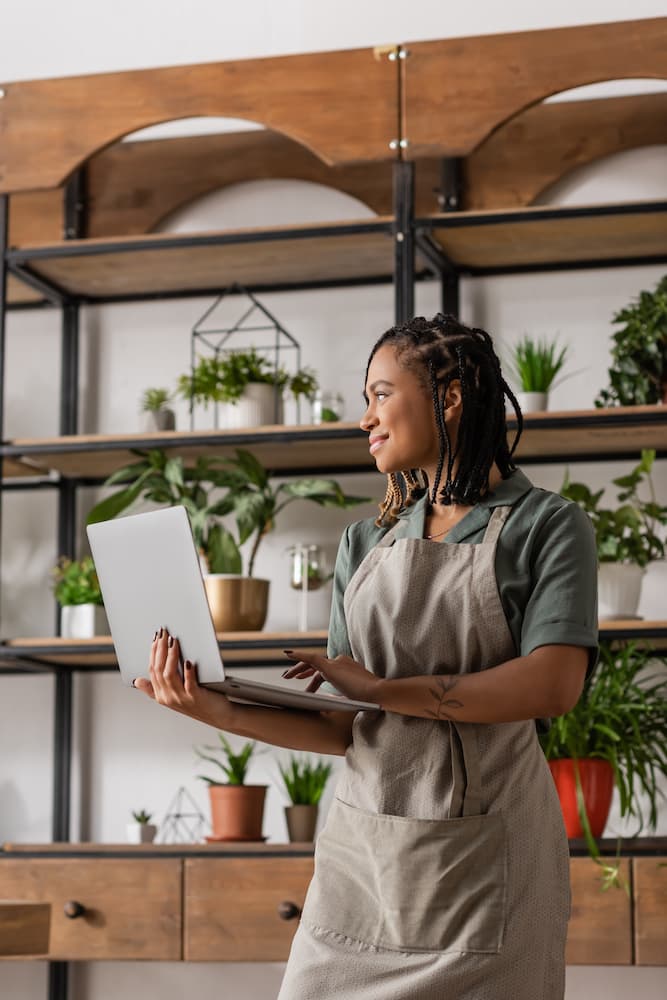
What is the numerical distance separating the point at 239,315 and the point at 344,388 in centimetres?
35

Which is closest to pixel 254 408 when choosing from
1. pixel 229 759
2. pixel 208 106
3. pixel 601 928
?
pixel 208 106

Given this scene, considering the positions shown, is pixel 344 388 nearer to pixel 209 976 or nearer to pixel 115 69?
pixel 115 69

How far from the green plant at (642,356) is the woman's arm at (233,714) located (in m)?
1.59

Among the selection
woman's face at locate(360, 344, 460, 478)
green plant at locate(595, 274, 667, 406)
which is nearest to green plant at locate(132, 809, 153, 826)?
green plant at locate(595, 274, 667, 406)

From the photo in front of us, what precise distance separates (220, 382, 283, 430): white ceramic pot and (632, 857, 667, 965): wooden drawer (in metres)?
1.28

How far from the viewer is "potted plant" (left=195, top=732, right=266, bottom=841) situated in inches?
123

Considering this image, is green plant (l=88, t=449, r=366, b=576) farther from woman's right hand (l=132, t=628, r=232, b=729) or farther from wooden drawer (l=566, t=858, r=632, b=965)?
woman's right hand (l=132, t=628, r=232, b=729)

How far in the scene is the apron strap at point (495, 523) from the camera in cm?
156

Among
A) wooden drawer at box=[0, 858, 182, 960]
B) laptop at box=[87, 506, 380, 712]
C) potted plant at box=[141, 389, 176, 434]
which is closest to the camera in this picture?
laptop at box=[87, 506, 380, 712]

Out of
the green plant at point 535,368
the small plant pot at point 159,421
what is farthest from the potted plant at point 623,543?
the small plant pot at point 159,421

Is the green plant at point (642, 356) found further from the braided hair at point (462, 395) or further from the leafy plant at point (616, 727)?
the braided hair at point (462, 395)

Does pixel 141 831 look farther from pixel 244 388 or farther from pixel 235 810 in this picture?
pixel 244 388

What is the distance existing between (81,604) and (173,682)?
1.88 m

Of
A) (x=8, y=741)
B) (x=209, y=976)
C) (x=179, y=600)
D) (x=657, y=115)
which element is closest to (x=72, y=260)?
(x=8, y=741)
